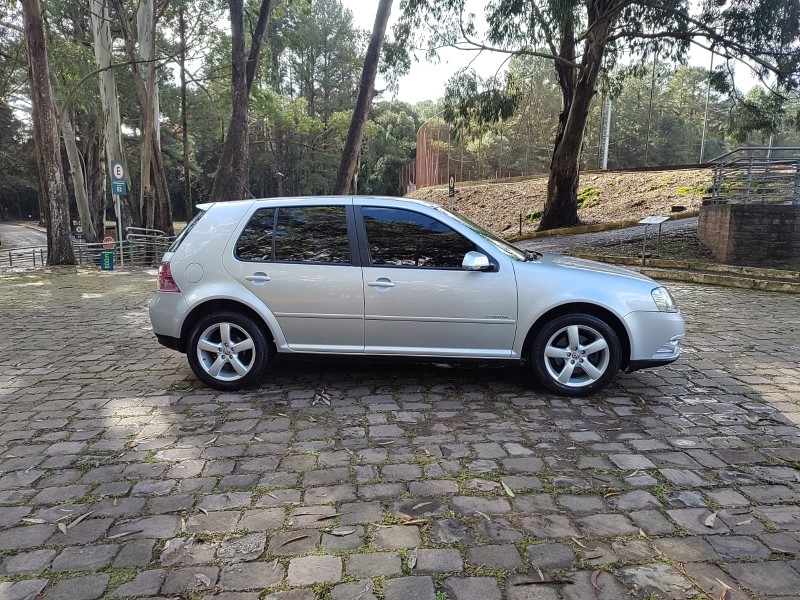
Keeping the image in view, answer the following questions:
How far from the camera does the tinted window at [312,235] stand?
4.81 m

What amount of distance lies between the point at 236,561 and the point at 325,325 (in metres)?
2.40

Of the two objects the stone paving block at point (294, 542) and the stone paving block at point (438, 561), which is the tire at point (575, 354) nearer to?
the stone paving block at point (438, 561)

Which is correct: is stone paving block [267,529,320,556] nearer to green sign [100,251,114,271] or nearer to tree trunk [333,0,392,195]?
tree trunk [333,0,392,195]

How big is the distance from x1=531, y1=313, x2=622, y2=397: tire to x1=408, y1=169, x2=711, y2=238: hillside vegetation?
17.1 meters

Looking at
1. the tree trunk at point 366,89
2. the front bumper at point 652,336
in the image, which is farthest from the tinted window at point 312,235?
the tree trunk at point 366,89

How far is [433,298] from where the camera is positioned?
4.62 metres

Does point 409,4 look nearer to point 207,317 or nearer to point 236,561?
point 207,317

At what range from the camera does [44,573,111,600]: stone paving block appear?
2.36 metres

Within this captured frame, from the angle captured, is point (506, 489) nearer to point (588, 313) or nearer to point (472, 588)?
point (472, 588)

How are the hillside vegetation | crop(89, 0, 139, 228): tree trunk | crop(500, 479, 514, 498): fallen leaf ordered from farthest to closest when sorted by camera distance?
1. the hillside vegetation
2. crop(89, 0, 139, 228): tree trunk
3. crop(500, 479, 514, 498): fallen leaf

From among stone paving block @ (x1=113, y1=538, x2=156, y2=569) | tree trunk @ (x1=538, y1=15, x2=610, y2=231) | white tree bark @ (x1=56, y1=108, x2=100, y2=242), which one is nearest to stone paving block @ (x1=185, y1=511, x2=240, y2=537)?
stone paving block @ (x1=113, y1=538, x2=156, y2=569)

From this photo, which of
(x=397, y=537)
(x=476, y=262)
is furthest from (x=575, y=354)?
(x=397, y=537)

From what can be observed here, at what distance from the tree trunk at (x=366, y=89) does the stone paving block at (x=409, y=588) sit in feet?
42.6

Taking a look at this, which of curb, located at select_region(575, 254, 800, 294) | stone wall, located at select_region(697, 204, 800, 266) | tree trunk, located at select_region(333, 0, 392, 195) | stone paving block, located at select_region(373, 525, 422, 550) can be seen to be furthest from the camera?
tree trunk, located at select_region(333, 0, 392, 195)
